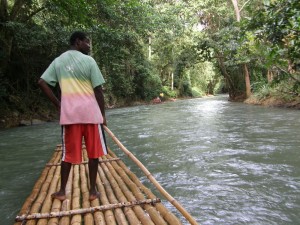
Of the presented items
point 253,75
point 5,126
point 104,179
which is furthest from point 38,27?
point 253,75

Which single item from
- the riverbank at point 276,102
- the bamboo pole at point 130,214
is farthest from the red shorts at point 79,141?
the riverbank at point 276,102

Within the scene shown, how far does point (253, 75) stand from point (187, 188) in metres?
18.3

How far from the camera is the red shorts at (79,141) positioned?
269cm

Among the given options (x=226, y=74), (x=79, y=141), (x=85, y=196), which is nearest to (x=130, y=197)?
(x=85, y=196)

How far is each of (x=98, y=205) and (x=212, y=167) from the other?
2.50 m

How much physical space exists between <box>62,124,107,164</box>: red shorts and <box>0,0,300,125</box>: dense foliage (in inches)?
77.4

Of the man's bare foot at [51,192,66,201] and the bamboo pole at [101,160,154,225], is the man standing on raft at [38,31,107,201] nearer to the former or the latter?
the man's bare foot at [51,192,66,201]

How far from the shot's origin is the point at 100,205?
2.70 metres

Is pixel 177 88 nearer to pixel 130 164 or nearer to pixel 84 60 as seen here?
pixel 130 164

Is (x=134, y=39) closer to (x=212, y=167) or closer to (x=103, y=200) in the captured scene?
(x=212, y=167)

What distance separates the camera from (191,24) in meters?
18.2

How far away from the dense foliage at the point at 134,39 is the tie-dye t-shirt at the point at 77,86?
188 cm

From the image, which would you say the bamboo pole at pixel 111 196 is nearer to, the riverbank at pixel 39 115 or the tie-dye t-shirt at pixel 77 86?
the tie-dye t-shirt at pixel 77 86

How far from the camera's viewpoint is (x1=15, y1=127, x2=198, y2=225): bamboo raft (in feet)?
7.84
